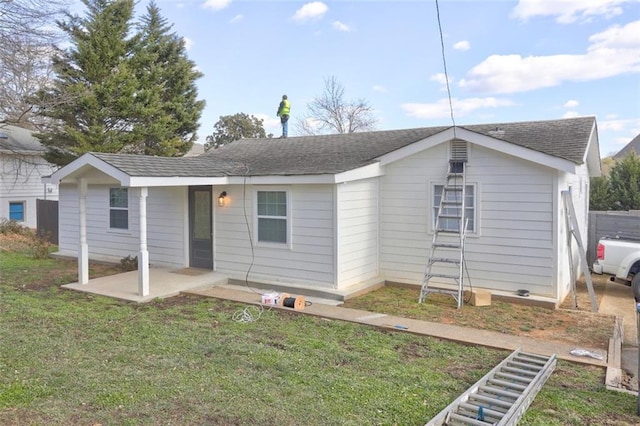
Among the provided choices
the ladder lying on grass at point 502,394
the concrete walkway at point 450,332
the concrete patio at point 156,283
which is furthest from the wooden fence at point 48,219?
the ladder lying on grass at point 502,394

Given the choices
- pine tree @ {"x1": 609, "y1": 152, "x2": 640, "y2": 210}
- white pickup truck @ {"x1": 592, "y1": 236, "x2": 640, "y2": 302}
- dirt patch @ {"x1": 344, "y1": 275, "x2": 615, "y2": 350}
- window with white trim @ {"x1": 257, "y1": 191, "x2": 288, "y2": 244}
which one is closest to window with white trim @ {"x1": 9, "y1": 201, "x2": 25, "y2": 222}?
window with white trim @ {"x1": 257, "y1": 191, "x2": 288, "y2": 244}

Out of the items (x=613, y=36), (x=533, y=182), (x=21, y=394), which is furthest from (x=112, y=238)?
(x=613, y=36)

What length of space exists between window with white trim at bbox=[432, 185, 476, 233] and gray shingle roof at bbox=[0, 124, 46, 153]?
1874 cm

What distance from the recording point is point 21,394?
410cm

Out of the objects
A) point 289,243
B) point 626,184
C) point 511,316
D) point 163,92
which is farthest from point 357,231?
point 163,92

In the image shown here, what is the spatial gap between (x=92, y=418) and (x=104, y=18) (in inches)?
828

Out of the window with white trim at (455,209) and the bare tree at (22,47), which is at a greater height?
the bare tree at (22,47)

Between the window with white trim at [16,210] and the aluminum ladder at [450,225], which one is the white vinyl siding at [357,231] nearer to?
the aluminum ladder at [450,225]

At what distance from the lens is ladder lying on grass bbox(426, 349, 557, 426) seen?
3.61 meters

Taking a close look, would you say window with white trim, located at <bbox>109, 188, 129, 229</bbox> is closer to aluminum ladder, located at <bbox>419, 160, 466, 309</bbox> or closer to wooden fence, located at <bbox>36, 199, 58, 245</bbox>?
wooden fence, located at <bbox>36, 199, 58, 245</bbox>

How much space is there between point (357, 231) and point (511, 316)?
10.8 feet

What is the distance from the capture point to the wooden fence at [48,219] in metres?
16.8

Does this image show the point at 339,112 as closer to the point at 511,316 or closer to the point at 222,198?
the point at 222,198

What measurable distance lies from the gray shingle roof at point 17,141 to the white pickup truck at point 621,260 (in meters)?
21.9
